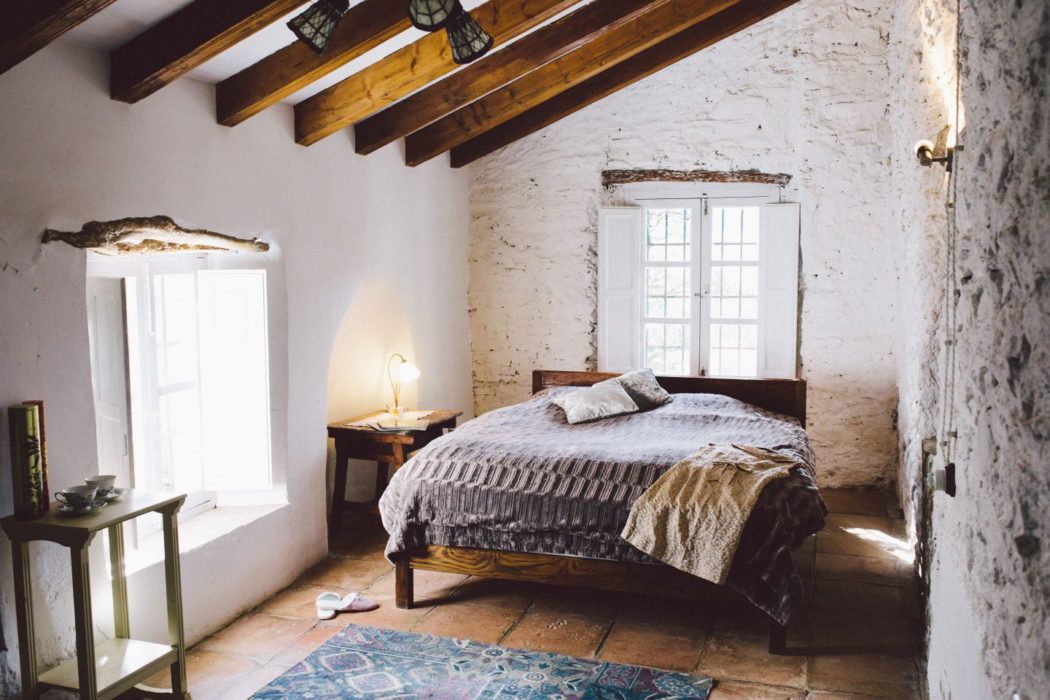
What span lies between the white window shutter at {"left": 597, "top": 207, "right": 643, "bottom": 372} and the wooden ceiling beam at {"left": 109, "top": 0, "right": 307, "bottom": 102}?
378cm

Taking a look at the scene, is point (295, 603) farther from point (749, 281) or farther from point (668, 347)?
point (749, 281)

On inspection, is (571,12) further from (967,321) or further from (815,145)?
(967,321)

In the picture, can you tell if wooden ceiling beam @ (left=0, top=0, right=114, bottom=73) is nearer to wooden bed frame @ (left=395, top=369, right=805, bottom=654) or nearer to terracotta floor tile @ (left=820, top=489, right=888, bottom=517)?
wooden bed frame @ (left=395, top=369, right=805, bottom=654)

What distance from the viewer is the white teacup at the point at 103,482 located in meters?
2.90

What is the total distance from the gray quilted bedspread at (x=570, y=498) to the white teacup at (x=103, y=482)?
136 centimetres

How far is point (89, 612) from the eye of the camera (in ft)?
8.93

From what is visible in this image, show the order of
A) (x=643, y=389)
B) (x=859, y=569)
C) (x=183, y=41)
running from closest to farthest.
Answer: (x=183, y=41)
(x=859, y=569)
(x=643, y=389)

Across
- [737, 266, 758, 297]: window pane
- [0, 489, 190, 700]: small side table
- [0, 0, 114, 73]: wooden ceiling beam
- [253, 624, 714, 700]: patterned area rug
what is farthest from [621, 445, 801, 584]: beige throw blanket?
[737, 266, 758, 297]: window pane

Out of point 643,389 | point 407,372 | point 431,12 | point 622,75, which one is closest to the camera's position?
point 431,12

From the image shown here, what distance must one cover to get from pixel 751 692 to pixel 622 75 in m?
4.22

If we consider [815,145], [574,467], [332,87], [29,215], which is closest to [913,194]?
[815,145]

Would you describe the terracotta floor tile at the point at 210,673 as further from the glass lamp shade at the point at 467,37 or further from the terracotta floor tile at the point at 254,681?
the glass lamp shade at the point at 467,37

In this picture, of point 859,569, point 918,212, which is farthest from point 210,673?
point 918,212

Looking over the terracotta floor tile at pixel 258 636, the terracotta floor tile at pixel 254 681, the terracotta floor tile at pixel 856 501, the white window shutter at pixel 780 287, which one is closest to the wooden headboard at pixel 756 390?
the terracotta floor tile at pixel 856 501
